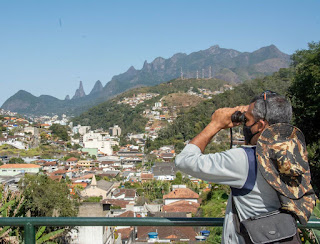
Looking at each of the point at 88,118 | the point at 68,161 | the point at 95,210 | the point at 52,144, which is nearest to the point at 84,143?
the point at 52,144

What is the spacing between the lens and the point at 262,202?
1.16 metres

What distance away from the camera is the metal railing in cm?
148

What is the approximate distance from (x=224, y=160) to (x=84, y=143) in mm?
64231

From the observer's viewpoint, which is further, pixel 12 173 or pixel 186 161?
pixel 12 173

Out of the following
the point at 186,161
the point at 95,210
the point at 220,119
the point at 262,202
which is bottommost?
the point at 95,210

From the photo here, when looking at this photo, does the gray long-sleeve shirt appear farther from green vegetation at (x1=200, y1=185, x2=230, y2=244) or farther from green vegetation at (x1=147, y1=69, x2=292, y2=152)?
green vegetation at (x1=147, y1=69, x2=292, y2=152)

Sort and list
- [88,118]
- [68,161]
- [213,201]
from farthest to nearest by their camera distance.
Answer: [88,118] → [68,161] → [213,201]

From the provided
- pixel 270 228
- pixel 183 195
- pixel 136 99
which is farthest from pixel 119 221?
pixel 136 99

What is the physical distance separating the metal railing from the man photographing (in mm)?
269

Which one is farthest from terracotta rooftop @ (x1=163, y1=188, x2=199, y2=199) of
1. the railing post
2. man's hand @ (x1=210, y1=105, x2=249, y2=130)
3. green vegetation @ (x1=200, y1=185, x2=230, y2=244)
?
man's hand @ (x1=210, y1=105, x2=249, y2=130)

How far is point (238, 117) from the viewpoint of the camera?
1.25 meters

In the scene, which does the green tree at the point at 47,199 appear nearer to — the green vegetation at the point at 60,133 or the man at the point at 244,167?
the man at the point at 244,167

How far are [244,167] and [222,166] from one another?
2.7 inches

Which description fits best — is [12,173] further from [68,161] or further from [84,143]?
[84,143]
